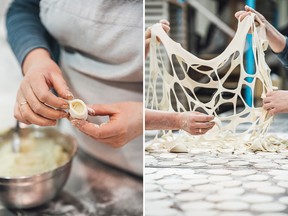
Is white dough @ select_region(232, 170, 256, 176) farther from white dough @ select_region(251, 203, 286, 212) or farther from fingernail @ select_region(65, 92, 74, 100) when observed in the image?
fingernail @ select_region(65, 92, 74, 100)

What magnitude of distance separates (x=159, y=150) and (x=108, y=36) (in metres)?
0.29

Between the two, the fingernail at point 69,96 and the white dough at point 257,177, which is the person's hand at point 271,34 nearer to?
the white dough at point 257,177

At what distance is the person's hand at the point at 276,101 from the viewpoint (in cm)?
88

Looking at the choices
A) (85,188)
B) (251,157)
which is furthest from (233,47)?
(85,188)

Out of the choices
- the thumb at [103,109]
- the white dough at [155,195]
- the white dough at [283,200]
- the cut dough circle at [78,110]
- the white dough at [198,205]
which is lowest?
the white dough at [155,195]

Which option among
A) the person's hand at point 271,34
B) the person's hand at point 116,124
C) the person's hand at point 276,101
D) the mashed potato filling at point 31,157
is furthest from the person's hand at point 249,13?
the mashed potato filling at point 31,157

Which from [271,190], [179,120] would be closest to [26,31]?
[179,120]

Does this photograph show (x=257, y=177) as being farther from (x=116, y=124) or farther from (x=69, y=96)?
(x=69, y=96)

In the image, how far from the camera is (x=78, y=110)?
2.58 feet

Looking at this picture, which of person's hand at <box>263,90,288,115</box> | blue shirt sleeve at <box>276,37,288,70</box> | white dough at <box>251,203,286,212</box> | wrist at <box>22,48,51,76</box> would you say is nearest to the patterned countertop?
white dough at <box>251,203,286,212</box>

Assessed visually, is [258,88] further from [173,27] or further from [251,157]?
[173,27]

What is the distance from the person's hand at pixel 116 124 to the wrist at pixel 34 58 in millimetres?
154

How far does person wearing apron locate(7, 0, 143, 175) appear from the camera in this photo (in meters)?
0.83

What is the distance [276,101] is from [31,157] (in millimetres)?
591
